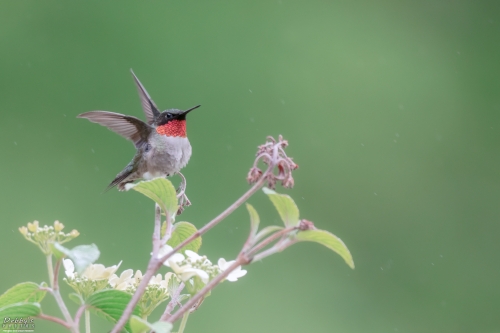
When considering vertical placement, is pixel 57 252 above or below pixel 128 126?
above

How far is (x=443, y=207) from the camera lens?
5664 mm

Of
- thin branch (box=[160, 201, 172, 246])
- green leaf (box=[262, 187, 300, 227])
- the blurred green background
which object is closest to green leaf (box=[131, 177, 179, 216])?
thin branch (box=[160, 201, 172, 246])

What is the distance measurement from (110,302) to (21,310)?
90 millimetres

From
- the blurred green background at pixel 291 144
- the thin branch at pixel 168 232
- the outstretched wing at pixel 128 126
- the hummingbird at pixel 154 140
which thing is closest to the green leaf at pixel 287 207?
the thin branch at pixel 168 232

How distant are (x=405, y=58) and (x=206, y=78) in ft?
6.84

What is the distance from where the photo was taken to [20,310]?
60 cm

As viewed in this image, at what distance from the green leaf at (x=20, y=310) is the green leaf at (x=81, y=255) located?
63mm

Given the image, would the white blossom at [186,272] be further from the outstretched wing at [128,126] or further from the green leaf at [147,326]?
the outstretched wing at [128,126]

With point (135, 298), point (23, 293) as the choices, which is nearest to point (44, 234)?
point (23, 293)

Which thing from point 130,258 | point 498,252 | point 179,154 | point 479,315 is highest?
point 179,154

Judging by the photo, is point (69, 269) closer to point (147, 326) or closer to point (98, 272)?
point (98, 272)

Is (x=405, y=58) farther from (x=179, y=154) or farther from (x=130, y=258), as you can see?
(x=179, y=154)

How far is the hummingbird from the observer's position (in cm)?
158

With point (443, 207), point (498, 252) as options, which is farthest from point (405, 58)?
point (498, 252)
